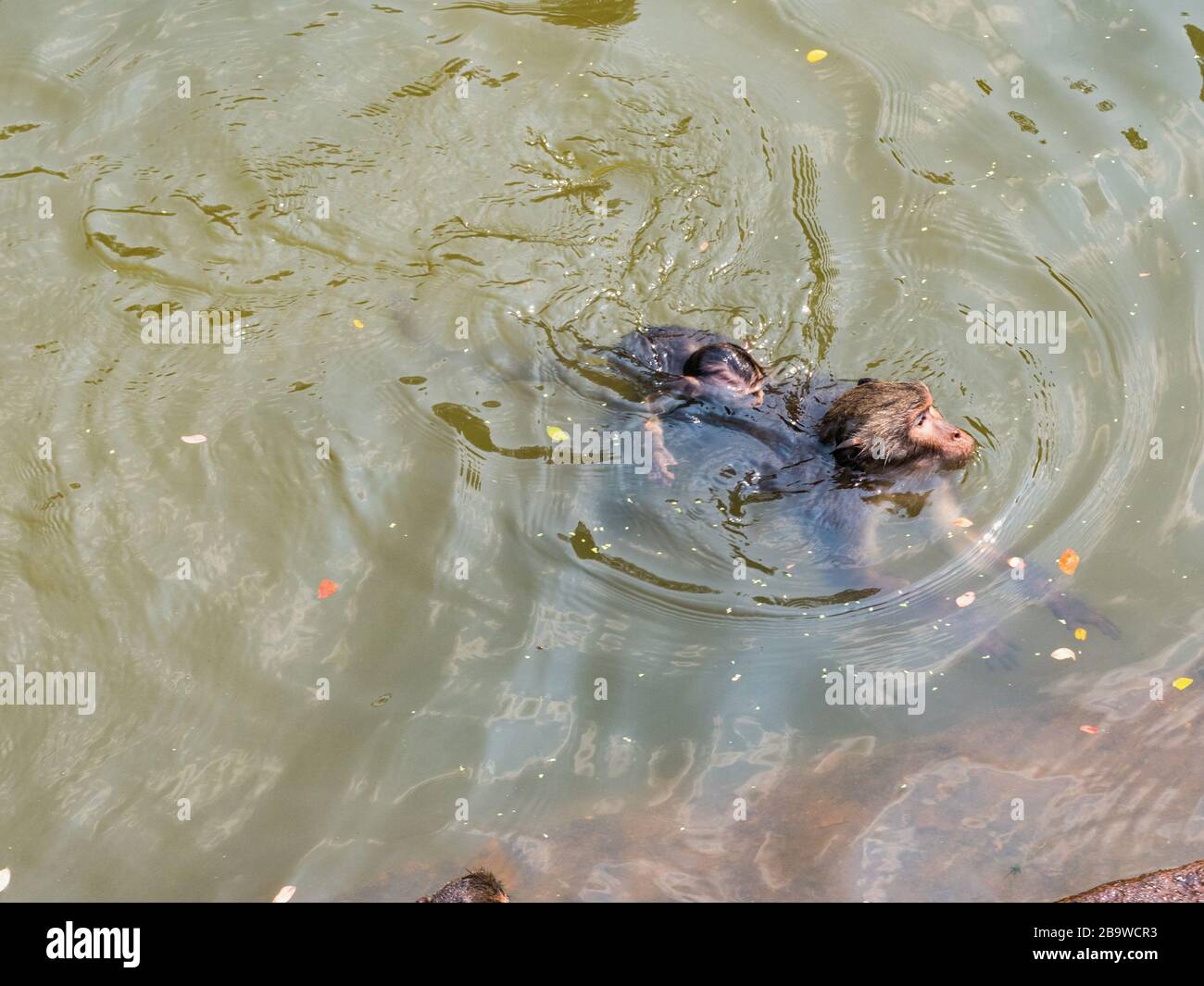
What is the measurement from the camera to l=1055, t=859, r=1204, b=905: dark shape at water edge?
16.9 ft

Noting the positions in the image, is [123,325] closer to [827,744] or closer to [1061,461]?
[827,744]

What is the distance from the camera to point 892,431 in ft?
21.8

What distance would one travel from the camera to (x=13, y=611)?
6258 millimetres

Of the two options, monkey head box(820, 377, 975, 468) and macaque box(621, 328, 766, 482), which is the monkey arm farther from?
monkey head box(820, 377, 975, 468)

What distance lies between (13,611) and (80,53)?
15.2 feet

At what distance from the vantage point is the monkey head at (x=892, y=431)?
21.9 feet

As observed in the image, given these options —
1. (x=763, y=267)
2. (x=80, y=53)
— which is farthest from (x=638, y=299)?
(x=80, y=53)

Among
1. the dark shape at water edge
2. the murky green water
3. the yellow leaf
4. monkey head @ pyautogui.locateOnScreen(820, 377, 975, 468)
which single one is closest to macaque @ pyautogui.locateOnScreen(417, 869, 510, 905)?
the murky green water

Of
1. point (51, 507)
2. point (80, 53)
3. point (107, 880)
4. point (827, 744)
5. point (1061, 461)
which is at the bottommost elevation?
point (107, 880)

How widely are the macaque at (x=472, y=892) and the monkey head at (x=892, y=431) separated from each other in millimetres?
3192

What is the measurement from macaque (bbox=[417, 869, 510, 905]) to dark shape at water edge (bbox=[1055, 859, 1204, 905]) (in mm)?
2630

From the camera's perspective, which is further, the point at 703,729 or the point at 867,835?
the point at 703,729

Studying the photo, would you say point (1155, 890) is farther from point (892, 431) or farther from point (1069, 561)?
point (892, 431)

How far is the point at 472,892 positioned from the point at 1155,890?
10.4ft
